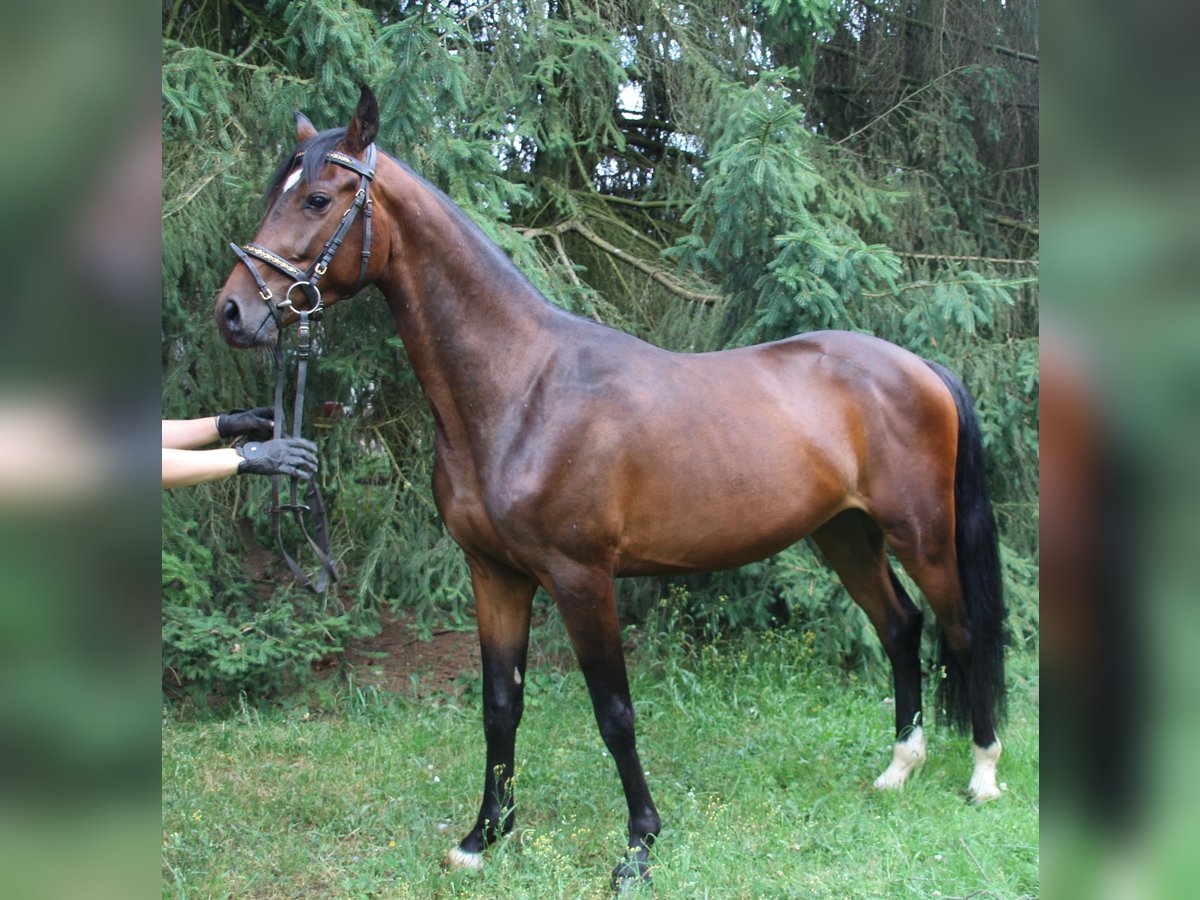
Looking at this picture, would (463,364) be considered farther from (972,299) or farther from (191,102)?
(972,299)

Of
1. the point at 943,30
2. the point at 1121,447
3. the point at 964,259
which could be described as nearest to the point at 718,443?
the point at 1121,447

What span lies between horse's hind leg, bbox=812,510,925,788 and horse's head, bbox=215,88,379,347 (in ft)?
7.72

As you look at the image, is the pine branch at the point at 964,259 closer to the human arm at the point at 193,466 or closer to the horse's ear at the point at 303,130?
the horse's ear at the point at 303,130

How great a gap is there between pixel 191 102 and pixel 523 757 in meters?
3.39

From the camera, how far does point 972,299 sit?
16.1 feet

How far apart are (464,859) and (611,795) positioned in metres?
0.77

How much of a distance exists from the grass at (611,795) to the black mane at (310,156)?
88.2 inches

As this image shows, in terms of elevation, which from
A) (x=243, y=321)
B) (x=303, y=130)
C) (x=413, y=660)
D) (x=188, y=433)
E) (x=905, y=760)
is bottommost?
(x=413, y=660)

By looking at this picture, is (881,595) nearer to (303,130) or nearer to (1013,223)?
(303,130)

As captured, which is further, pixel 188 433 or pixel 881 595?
pixel 881 595

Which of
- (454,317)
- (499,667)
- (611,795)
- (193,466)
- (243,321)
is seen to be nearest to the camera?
(193,466)

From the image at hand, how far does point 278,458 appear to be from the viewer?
2.47m

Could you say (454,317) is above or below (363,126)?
below

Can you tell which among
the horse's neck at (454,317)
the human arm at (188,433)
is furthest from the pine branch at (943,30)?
the human arm at (188,433)
